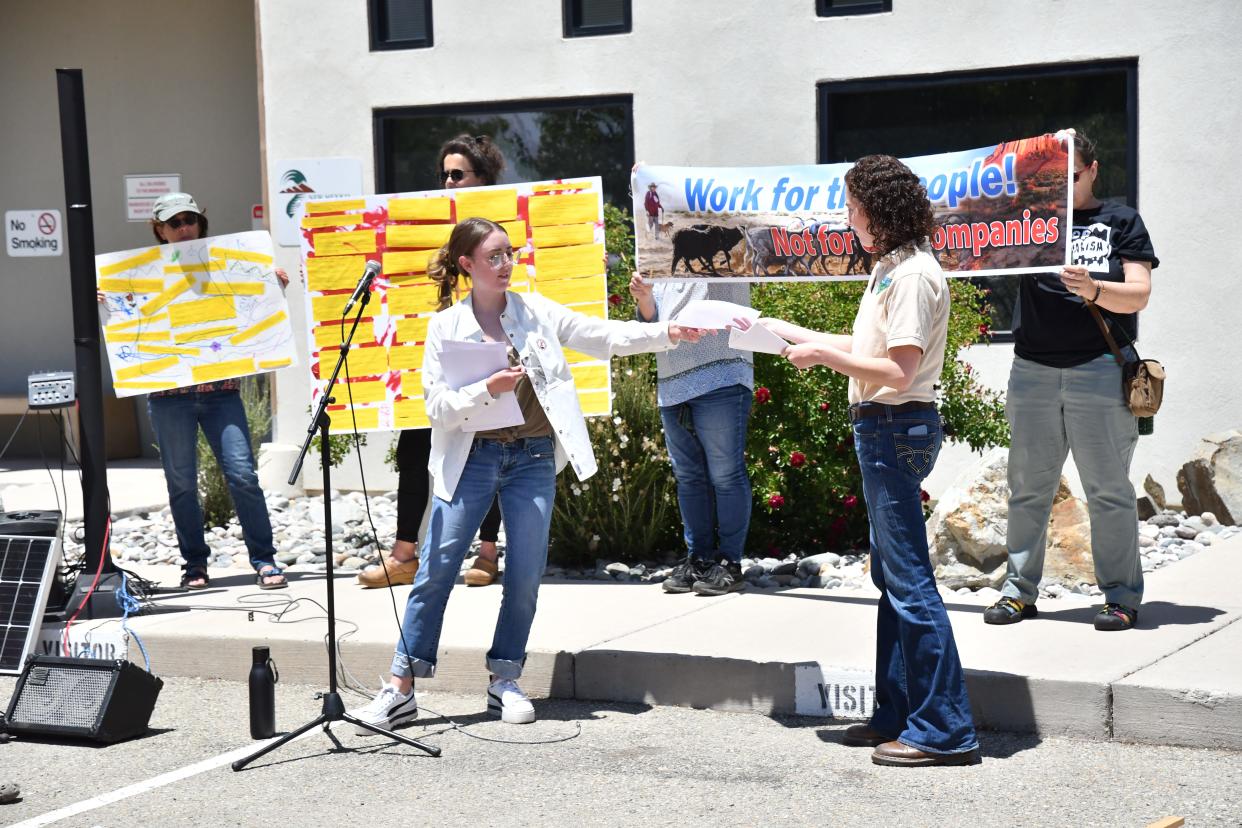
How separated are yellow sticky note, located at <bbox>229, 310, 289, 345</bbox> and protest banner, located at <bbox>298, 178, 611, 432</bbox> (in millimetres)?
358

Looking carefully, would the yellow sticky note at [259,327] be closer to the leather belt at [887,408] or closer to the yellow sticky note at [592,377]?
the yellow sticky note at [592,377]

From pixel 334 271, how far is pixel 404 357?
0.62 meters

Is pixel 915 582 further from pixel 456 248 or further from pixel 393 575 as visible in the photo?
pixel 393 575

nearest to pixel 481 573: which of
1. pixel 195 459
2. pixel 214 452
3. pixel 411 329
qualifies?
pixel 411 329

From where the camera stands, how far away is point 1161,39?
10102 millimetres

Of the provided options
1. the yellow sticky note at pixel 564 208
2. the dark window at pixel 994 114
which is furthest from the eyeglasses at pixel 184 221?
the dark window at pixel 994 114

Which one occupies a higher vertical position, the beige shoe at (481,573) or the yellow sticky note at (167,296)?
the yellow sticky note at (167,296)

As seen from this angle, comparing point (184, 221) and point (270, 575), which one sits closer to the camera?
point (270, 575)

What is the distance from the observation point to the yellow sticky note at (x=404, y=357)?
829cm

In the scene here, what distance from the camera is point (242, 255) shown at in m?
8.74

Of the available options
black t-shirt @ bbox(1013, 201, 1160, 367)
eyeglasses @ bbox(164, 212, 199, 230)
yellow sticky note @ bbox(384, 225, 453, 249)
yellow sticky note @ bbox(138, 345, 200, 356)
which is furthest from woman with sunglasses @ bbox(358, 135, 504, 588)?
black t-shirt @ bbox(1013, 201, 1160, 367)

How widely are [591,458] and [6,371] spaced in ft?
38.5

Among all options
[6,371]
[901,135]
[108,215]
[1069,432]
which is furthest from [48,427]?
[1069,432]

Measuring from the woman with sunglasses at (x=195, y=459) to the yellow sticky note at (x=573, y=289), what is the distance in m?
1.62
